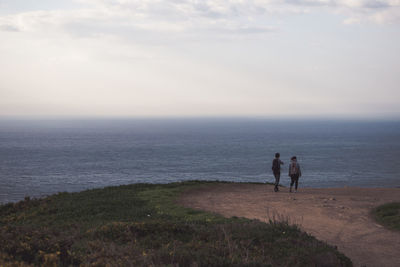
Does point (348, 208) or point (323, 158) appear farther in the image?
point (323, 158)

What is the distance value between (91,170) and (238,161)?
30.8 m

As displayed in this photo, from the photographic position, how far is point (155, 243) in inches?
347

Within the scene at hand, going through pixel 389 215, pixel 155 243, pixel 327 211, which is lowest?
pixel 327 211

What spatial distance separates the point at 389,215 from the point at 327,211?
2534mm

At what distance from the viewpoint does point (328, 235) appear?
12508 mm

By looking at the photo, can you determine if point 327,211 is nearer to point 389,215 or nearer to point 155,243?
point 389,215

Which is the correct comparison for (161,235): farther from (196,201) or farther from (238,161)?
(238,161)

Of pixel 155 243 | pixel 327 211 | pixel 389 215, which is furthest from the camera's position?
pixel 327 211

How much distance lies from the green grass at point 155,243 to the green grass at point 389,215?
5967 mm

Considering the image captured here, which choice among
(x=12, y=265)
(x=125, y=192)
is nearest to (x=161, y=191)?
(x=125, y=192)

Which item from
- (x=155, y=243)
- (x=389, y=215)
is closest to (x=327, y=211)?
(x=389, y=215)

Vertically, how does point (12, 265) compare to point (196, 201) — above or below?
above

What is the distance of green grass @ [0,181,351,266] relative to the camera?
7.00m

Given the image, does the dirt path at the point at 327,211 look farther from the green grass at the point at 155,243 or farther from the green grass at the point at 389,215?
the green grass at the point at 155,243
